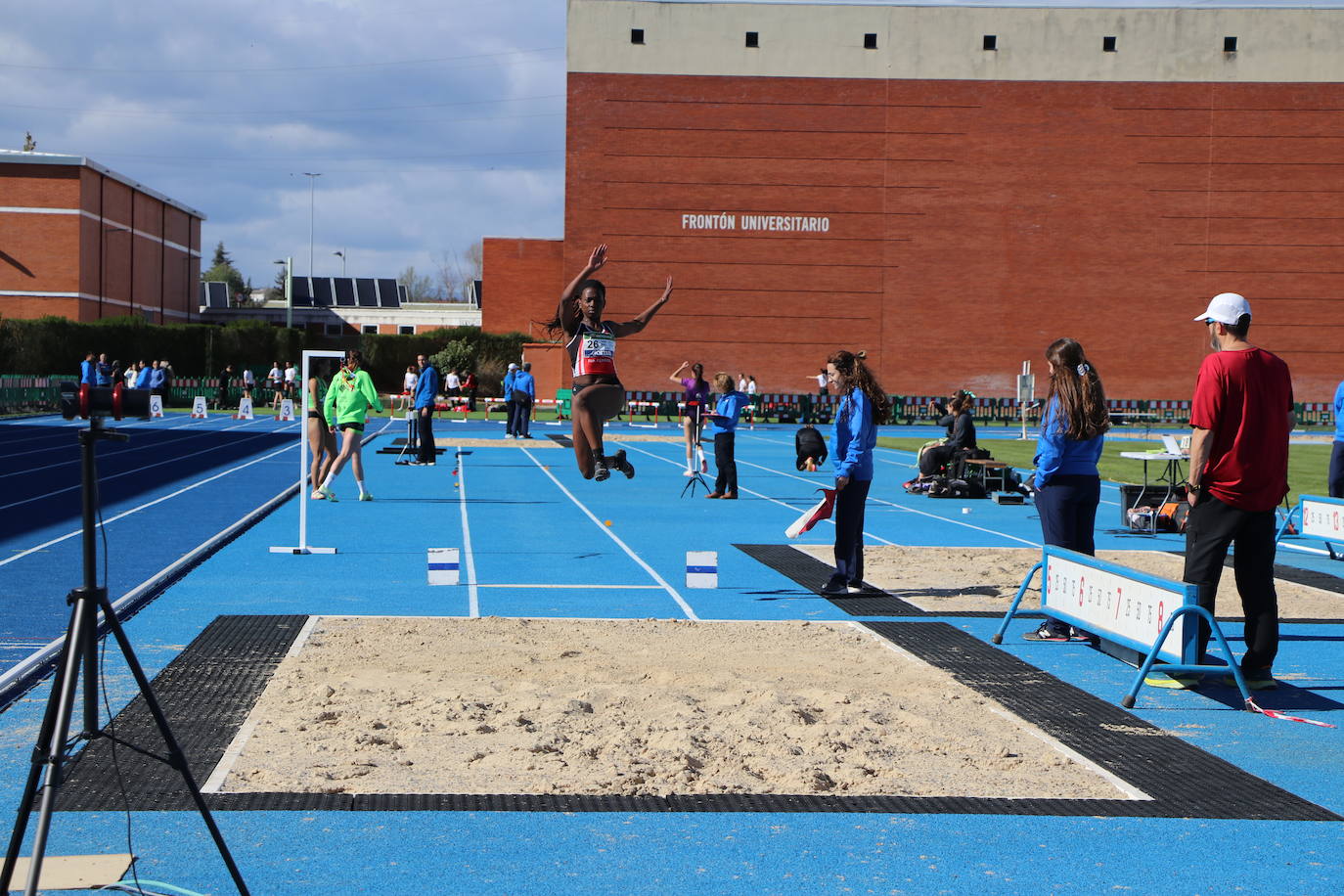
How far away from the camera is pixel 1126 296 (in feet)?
183

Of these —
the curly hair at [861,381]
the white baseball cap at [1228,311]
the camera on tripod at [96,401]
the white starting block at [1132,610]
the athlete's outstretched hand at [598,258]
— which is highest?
the athlete's outstretched hand at [598,258]

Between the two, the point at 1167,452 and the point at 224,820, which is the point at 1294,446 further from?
the point at 224,820

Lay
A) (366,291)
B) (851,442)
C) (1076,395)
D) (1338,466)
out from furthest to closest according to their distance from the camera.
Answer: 1. (366,291)
2. (1338,466)
3. (851,442)
4. (1076,395)

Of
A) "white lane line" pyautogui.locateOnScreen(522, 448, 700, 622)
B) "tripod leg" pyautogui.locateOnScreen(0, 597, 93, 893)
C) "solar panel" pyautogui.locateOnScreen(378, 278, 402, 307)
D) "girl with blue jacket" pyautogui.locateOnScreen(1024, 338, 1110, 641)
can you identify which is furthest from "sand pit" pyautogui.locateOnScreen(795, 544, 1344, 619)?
"solar panel" pyautogui.locateOnScreen(378, 278, 402, 307)

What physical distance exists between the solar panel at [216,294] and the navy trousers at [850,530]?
104 m

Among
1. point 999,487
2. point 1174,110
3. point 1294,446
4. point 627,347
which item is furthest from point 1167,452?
point 1174,110

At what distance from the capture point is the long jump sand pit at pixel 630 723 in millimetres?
5867

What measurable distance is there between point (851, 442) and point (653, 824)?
6.26 m

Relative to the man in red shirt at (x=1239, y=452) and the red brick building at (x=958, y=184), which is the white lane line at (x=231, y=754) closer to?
the man in red shirt at (x=1239, y=452)

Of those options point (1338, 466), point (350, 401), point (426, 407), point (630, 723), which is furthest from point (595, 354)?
point (426, 407)

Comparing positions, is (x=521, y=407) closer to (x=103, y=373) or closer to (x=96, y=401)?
(x=103, y=373)

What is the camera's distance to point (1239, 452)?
7.39 meters

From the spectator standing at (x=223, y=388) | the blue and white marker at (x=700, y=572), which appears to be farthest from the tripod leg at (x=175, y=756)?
the spectator standing at (x=223, y=388)

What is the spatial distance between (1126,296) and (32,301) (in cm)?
4640
